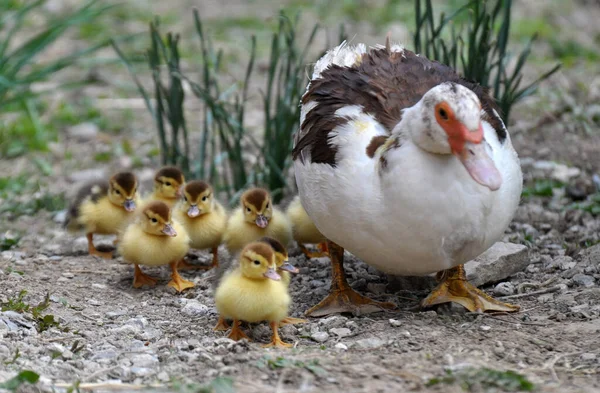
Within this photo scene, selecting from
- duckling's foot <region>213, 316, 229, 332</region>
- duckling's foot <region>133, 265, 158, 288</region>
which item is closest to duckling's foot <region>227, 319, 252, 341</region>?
duckling's foot <region>213, 316, 229, 332</region>

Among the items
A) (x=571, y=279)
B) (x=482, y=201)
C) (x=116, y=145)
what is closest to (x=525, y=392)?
(x=482, y=201)

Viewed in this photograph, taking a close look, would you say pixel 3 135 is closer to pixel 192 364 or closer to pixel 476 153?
pixel 192 364

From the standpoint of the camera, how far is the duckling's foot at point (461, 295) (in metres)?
4.84

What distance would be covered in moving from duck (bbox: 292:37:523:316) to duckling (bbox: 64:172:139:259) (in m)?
1.62

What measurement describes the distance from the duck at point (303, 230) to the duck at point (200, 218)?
44 cm

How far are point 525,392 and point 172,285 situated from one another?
2583 millimetres

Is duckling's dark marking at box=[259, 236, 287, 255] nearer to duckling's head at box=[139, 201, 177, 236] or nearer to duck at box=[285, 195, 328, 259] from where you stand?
duckling's head at box=[139, 201, 177, 236]

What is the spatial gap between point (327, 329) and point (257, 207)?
1199mm

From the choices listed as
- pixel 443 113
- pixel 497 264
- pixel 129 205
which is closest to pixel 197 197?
pixel 129 205

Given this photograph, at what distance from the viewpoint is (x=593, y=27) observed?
11094 mm

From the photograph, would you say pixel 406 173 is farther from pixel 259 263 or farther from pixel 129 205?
pixel 129 205

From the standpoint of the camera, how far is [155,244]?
5.57 m

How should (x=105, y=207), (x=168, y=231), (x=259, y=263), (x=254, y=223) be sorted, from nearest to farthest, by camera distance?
(x=259, y=263), (x=168, y=231), (x=254, y=223), (x=105, y=207)

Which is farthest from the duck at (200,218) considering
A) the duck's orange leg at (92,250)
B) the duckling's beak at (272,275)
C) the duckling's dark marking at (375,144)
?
the duckling's dark marking at (375,144)
